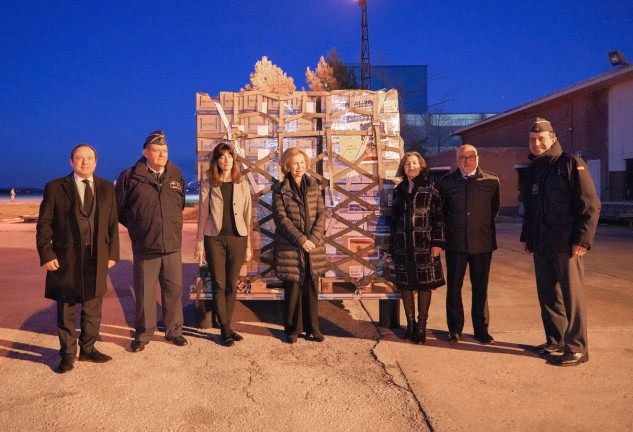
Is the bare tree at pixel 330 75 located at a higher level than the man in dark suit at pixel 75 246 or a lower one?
higher

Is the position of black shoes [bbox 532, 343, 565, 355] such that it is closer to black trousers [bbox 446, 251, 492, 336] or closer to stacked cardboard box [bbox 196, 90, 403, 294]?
black trousers [bbox 446, 251, 492, 336]

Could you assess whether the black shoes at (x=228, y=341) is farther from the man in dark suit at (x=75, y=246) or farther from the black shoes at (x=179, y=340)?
the man in dark suit at (x=75, y=246)

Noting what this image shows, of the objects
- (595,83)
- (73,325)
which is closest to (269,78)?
(595,83)

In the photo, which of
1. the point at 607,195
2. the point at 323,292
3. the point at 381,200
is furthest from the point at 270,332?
the point at 607,195

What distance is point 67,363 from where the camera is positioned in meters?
3.98

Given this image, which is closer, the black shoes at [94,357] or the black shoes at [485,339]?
the black shoes at [94,357]

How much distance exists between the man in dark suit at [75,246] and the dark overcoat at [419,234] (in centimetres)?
270

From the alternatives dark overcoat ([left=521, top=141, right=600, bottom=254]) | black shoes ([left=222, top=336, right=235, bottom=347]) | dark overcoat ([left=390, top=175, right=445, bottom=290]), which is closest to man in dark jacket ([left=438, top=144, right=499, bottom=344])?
dark overcoat ([left=390, top=175, right=445, bottom=290])

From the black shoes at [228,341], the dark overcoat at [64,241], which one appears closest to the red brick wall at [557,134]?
the black shoes at [228,341]

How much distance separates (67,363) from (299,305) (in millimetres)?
2090

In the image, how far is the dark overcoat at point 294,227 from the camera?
183 inches

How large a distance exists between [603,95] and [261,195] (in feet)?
66.5

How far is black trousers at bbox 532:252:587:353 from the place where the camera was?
4055mm

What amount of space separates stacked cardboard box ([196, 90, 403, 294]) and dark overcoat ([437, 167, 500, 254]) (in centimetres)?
72
